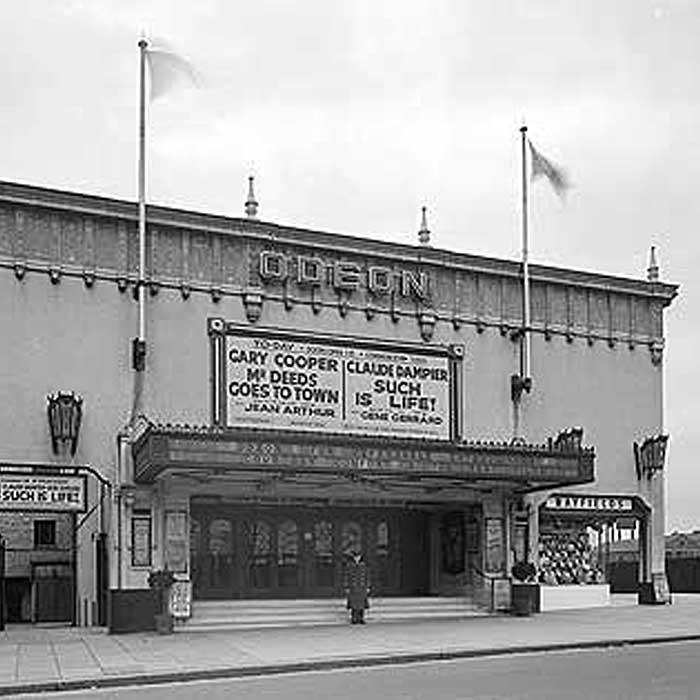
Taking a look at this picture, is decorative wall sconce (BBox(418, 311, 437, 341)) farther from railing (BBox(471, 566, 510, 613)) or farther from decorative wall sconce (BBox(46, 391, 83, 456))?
decorative wall sconce (BBox(46, 391, 83, 456))

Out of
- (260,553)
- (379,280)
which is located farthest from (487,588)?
(379,280)

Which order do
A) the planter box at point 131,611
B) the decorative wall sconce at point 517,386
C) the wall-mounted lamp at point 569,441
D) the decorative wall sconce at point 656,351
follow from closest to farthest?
the planter box at point 131,611 < the wall-mounted lamp at point 569,441 < the decorative wall sconce at point 517,386 < the decorative wall sconce at point 656,351

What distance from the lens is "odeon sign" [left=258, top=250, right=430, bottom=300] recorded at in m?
32.3

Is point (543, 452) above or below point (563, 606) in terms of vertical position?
above

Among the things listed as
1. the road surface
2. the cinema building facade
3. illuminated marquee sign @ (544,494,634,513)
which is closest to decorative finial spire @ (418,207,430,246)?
the cinema building facade

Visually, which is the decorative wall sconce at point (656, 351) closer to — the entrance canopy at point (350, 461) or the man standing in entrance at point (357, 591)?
the entrance canopy at point (350, 461)

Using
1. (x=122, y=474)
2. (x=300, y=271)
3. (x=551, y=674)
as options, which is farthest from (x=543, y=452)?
(x=551, y=674)

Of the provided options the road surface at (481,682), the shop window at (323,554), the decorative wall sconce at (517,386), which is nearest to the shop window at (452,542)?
the shop window at (323,554)

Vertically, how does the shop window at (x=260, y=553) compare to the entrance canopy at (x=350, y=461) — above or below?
below

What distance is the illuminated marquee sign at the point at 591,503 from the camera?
35.9m

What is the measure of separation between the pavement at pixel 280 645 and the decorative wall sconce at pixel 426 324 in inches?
268

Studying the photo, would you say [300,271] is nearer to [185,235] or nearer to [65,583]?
[185,235]

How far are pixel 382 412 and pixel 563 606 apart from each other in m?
7.27

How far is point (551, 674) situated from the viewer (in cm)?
1912
